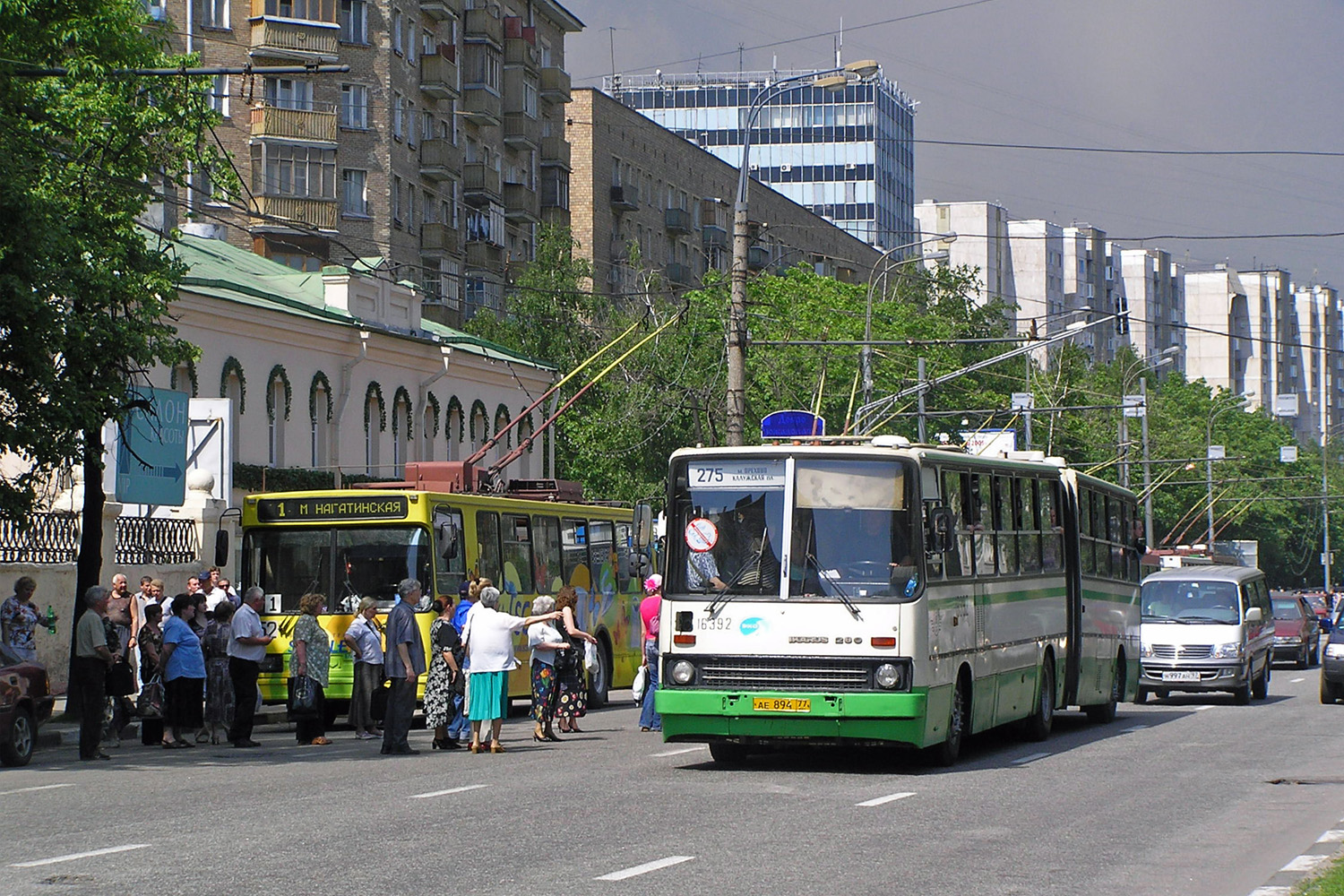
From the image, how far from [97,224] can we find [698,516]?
7.18m

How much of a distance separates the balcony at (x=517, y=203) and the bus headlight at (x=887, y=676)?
187 feet

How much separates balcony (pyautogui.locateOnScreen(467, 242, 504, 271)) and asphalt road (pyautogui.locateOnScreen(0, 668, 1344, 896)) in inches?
1933

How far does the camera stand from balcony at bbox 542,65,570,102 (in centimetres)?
7450

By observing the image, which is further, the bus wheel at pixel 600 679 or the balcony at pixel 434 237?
the balcony at pixel 434 237

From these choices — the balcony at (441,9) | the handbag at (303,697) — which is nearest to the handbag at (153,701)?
the handbag at (303,697)

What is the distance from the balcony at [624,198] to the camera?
81375mm

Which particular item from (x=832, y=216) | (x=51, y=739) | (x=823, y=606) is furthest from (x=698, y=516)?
(x=832, y=216)

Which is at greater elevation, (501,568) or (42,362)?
(42,362)

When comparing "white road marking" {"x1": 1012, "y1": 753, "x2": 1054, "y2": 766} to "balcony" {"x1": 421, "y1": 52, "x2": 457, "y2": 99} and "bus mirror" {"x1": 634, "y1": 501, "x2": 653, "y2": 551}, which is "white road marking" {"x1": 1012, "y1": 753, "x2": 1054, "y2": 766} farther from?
"balcony" {"x1": 421, "y1": 52, "x2": 457, "y2": 99}

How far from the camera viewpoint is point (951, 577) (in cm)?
1686

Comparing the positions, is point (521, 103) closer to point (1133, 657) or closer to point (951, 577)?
point (1133, 657)

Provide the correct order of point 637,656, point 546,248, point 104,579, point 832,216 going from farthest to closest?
point 832,216 → point 546,248 → point 637,656 → point 104,579

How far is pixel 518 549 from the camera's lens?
25.4 m

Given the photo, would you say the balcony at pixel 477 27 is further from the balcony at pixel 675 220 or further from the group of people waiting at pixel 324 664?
the group of people waiting at pixel 324 664
